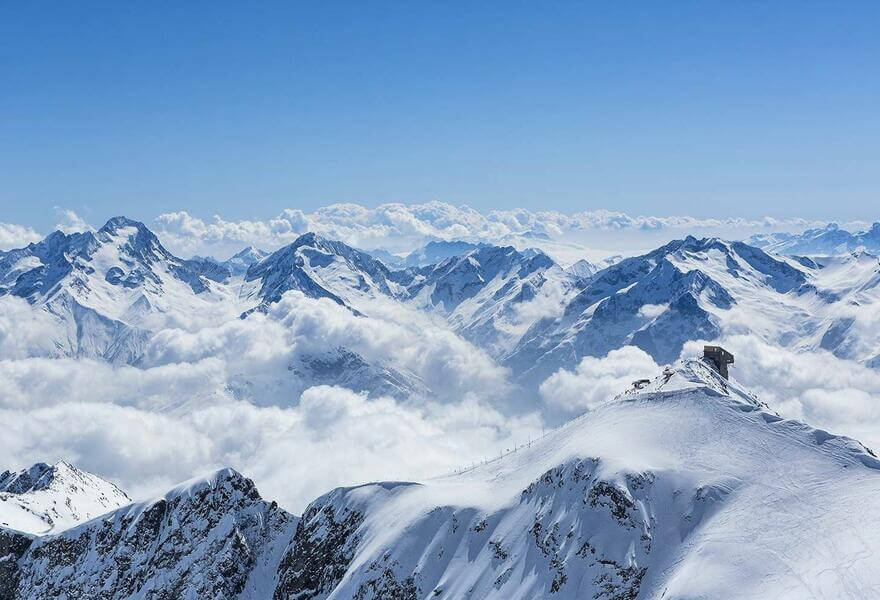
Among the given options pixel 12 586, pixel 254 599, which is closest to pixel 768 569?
pixel 254 599

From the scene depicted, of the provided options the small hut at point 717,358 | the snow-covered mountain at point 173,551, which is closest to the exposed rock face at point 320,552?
the snow-covered mountain at point 173,551

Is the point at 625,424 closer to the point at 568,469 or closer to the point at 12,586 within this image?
the point at 568,469

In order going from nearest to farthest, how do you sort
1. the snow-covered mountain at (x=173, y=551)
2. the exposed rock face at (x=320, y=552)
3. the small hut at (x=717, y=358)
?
the exposed rock face at (x=320, y=552) < the snow-covered mountain at (x=173, y=551) < the small hut at (x=717, y=358)

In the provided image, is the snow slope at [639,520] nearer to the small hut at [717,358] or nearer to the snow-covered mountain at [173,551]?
the snow-covered mountain at [173,551]

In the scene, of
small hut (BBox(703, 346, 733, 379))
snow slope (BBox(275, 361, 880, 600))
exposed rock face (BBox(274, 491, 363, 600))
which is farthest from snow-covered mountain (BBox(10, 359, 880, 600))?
small hut (BBox(703, 346, 733, 379))

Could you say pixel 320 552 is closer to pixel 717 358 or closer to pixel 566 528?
pixel 566 528

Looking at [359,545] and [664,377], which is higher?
[664,377]

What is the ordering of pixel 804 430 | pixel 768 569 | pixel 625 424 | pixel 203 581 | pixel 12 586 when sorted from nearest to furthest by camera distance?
pixel 768 569 < pixel 804 430 < pixel 625 424 < pixel 203 581 < pixel 12 586
